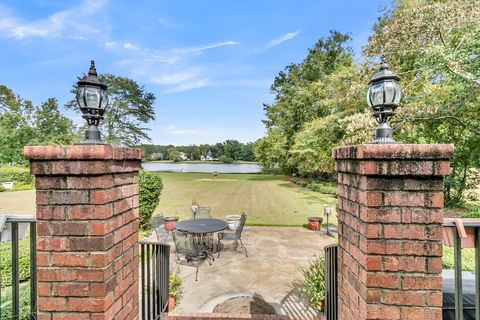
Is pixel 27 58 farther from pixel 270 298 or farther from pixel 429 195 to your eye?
pixel 429 195

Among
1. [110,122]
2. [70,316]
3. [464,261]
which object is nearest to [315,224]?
[464,261]

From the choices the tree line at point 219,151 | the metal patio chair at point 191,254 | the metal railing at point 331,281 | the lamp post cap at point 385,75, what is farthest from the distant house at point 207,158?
the lamp post cap at point 385,75

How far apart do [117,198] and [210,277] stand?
4146 mm

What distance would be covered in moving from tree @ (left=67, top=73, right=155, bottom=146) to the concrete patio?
23.2 meters

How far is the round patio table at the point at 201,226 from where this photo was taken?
5496 millimetres

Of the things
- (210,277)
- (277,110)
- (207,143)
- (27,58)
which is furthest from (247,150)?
(210,277)

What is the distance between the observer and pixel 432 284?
134 centimetres

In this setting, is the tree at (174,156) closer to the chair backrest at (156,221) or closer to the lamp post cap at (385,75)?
the chair backrest at (156,221)

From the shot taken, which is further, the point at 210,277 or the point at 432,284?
the point at 210,277

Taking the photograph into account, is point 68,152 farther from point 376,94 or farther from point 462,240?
point 462,240

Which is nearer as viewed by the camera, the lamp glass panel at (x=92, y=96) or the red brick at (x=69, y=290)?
the red brick at (x=69, y=290)

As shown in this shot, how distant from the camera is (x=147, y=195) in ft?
27.0

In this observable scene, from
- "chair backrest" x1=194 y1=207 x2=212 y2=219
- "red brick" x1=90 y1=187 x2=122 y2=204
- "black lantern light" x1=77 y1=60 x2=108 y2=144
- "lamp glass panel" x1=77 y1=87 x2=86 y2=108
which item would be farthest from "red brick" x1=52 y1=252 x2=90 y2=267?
"chair backrest" x1=194 y1=207 x2=212 y2=219

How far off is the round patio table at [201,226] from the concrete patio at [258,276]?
0.83 m
